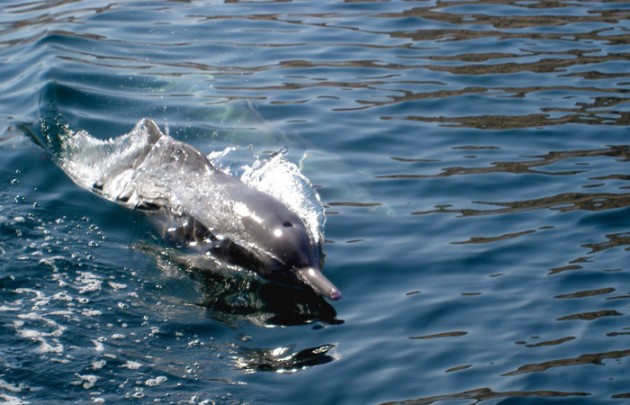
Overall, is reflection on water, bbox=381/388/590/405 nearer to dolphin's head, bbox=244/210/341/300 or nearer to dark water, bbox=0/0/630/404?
dark water, bbox=0/0/630/404

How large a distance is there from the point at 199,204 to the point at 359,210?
5.00ft

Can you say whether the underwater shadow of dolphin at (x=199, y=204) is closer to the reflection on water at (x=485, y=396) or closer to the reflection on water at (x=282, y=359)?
the reflection on water at (x=282, y=359)

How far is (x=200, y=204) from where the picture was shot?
9219 millimetres

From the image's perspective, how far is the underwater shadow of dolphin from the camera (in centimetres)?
852

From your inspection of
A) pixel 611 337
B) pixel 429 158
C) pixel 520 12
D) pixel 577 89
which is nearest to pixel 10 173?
pixel 429 158

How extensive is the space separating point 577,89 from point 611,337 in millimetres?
6073

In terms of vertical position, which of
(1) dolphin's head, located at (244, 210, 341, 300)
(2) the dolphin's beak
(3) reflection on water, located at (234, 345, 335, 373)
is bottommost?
(3) reflection on water, located at (234, 345, 335, 373)

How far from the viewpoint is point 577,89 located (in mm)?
13016

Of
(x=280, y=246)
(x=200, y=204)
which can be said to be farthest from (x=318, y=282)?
(x=200, y=204)

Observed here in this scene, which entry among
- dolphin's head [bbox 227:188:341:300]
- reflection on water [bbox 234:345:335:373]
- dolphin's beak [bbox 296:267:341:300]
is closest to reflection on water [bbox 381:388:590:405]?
reflection on water [bbox 234:345:335:373]

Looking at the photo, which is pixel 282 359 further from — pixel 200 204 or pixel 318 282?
pixel 200 204

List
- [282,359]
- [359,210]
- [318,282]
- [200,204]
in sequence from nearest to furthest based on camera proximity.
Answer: [282,359]
[318,282]
[200,204]
[359,210]

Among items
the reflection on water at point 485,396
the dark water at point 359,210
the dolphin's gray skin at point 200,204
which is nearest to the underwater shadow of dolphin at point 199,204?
the dolphin's gray skin at point 200,204

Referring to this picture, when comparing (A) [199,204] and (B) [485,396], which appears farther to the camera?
(A) [199,204]
